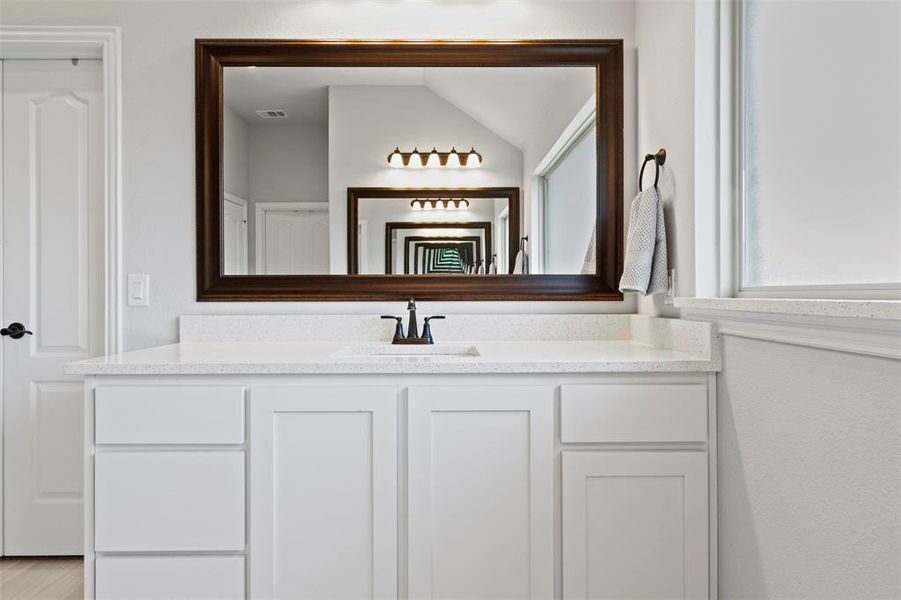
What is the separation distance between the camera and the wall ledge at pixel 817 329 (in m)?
1.02

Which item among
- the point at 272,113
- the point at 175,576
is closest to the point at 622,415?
the point at 175,576

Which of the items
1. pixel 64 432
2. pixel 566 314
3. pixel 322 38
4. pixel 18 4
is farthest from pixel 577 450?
pixel 18 4

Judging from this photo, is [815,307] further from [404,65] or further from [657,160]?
[404,65]

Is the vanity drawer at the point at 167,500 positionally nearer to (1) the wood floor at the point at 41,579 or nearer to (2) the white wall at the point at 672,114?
(1) the wood floor at the point at 41,579

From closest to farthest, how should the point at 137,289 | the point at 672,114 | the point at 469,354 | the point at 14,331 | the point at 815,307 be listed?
the point at 815,307, the point at 672,114, the point at 469,354, the point at 137,289, the point at 14,331

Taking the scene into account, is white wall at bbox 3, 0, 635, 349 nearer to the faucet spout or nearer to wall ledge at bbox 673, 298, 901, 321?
the faucet spout

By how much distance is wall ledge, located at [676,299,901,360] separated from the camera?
102cm

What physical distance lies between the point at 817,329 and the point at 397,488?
3.40ft

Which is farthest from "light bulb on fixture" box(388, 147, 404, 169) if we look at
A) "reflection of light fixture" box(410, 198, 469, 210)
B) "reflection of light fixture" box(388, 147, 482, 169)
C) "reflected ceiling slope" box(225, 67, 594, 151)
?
"reflected ceiling slope" box(225, 67, 594, 151)

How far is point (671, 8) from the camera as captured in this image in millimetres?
1944

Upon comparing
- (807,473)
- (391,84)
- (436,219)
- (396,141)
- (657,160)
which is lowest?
(807,473)

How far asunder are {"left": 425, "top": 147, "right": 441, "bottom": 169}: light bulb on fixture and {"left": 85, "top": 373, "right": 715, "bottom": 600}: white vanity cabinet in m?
0.92

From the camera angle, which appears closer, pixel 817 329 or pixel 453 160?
pixel 817 329

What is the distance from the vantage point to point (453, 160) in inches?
89.3
